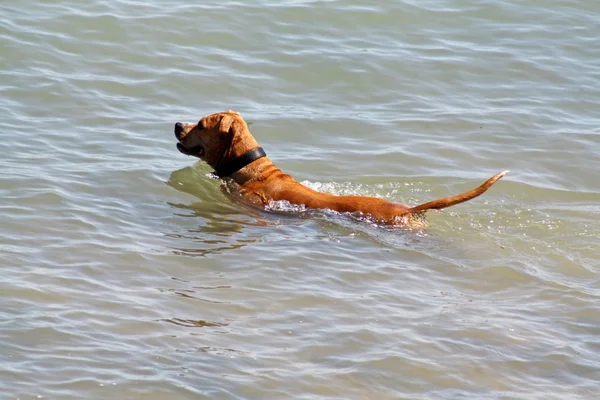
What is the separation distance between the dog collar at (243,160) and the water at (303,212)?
8.5 inches

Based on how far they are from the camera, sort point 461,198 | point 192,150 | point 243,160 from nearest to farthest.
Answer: point 461,198 → point 243,160 → point 192,150

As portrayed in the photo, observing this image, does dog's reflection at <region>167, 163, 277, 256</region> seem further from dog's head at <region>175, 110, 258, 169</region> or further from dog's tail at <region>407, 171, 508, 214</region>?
dog's tail at <region>407, 171, 508, 214</region>

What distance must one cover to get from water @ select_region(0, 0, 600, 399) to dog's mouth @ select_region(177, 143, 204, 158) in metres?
0.27

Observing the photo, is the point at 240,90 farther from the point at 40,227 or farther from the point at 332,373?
the point at 332,373

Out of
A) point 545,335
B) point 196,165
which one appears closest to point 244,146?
point 196,165

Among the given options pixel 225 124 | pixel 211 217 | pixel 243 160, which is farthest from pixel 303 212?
pixel 225 124

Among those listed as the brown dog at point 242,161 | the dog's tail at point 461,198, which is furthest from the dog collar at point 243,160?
the dog's tail at point 461,198

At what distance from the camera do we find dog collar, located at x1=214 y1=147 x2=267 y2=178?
870cm

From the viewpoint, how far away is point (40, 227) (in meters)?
7.27

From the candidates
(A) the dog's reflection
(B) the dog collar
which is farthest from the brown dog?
(A) the dog's reflection

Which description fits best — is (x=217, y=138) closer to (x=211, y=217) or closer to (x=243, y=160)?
(x=243, y=160)

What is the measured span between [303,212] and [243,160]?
964mm

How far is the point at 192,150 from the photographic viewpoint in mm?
8969

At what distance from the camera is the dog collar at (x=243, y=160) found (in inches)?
342
